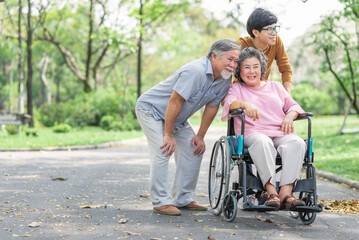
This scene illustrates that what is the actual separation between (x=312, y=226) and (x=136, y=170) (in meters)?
4.39

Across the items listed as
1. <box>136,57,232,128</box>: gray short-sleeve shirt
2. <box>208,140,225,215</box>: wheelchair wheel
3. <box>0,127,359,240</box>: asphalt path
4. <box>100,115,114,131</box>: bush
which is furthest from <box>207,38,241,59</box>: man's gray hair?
<box>100,115,114,131</box>: bush

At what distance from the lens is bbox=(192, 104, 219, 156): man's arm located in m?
Answer: 4.80

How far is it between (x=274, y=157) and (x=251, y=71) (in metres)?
0.86

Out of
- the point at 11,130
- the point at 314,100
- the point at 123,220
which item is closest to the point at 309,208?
the point at 123,220

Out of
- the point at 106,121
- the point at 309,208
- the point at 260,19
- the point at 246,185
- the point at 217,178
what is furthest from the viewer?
the point at 106,121

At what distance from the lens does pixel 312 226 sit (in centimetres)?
429

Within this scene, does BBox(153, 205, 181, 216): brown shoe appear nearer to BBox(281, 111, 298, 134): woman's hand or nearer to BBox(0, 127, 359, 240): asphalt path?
BBox(0, 127, 359, 240): asphalt path

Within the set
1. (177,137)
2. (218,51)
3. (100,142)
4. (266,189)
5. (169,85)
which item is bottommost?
(100,142)

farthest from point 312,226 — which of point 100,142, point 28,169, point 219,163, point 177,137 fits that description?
point 100,142

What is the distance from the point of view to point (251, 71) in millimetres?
4637

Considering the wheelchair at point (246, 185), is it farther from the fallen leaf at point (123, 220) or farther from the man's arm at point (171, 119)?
the fallen leaf at point (123, 220)

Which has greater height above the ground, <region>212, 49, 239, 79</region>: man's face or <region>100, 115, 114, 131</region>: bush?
<region>212, 49, 239, 79</region>: man's face

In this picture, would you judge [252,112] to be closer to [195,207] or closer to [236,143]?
[236,143]

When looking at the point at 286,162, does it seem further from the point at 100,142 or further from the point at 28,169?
the point at 100,142
